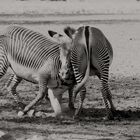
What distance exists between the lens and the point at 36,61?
9.36 metres

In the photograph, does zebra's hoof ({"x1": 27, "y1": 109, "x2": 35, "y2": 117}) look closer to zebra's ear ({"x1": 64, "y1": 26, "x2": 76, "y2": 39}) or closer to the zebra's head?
the zebra's head

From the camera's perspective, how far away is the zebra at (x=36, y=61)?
906 centimetres

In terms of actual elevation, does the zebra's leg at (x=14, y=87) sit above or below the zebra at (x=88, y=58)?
below

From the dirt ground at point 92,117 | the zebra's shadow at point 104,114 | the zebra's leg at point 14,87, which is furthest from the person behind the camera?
the zebra's leg at point 14,87

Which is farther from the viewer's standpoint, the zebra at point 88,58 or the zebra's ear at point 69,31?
the zebra's ear at point 69,31

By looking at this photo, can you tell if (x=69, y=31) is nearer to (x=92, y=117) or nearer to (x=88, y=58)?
(x=88, y=58)

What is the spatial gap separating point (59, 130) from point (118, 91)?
384 centimetres

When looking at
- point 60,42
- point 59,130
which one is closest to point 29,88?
point 60,42

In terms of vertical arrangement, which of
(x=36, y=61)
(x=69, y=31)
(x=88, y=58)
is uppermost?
(x=69, y=31)

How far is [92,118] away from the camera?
9.12 m

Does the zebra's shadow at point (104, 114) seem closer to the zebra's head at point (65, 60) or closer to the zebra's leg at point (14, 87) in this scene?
the zebra's head at point (65, 60)

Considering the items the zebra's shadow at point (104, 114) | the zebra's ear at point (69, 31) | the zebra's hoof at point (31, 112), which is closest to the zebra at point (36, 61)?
the zebra's hoof at point (31, 112)

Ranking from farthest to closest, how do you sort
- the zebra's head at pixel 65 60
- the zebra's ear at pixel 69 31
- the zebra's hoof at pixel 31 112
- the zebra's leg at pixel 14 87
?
1. the zebra's leg at pixel 14 87
2. the zebra's ear at pixel 69 31
3. the zebra's hoof at pixel 31 112
4. the zebra's head at pixel 65 60

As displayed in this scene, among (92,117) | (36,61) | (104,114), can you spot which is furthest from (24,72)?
(104,114)
